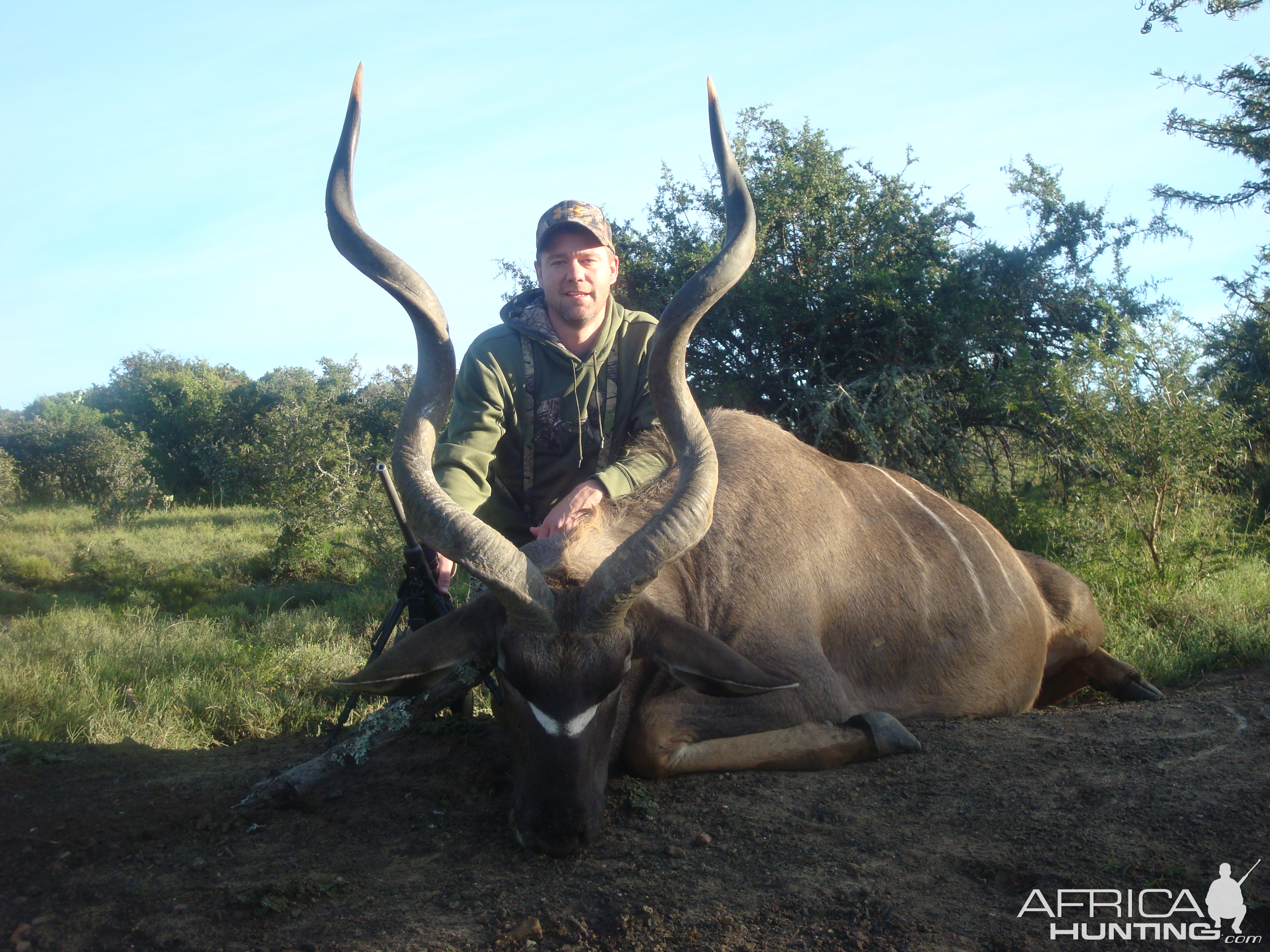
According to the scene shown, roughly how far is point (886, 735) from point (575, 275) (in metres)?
2.84

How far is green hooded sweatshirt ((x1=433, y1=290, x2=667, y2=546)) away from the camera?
5195 millimetres

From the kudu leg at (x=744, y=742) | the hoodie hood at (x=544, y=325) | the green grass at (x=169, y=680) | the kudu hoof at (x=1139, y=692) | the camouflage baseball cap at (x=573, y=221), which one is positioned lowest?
the kudu hoof at (x=1139, y=692)

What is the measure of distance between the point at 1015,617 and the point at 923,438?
4.08 m

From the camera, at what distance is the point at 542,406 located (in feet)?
17.4

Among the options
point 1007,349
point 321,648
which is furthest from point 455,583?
point 1007,349

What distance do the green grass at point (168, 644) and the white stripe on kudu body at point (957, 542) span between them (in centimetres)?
370

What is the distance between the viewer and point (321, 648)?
6.66 m

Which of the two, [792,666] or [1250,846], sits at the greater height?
[792,666]

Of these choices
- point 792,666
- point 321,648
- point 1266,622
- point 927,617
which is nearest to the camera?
point 792,666

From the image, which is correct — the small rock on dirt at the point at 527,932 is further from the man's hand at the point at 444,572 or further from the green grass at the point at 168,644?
the green grass at the point at 168,644

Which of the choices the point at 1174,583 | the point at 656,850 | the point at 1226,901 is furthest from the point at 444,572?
the point at 1174,583

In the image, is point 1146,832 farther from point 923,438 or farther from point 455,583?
point 923,438

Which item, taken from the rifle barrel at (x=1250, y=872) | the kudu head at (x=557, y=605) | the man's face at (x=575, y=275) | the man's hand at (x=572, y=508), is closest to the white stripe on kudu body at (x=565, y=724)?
the kudu head at (x=557, y=605)

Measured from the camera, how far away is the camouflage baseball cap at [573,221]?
17.2 feet
